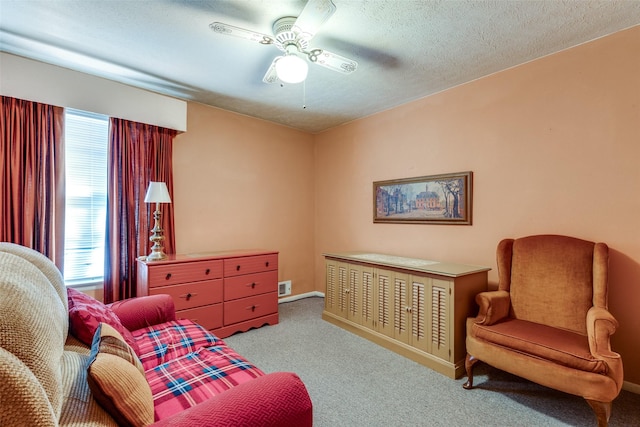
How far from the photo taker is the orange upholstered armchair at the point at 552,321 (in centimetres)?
166

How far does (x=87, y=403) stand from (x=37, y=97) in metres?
2.62

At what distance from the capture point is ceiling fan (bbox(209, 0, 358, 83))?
63.1 inches

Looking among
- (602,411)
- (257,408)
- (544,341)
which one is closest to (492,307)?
(544,341)

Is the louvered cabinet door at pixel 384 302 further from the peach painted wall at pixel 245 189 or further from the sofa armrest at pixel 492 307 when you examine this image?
the peach painted wall at pixel 245 189

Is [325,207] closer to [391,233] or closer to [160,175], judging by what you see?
[391,233]

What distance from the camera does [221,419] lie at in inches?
36.9

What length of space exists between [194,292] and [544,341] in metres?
2.83

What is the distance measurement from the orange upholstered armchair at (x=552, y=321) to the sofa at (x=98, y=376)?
5.13ft

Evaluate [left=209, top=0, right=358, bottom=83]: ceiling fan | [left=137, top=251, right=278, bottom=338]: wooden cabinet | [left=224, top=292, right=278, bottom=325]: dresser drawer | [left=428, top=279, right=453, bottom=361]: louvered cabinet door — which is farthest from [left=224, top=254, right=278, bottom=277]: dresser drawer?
[left=209, top=0, right=358, bottom=83]: ceiling fan

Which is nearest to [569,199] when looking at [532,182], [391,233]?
[532,182]

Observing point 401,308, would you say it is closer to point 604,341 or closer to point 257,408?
point 604,341

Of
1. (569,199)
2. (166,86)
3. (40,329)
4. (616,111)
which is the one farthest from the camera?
(166,86)

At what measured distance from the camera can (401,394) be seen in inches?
82.5

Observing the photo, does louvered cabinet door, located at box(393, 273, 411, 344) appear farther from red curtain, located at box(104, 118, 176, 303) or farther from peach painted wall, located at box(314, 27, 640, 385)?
red curtain, located at box(104, 118, 176, 303)
